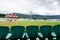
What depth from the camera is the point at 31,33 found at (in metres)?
4.11

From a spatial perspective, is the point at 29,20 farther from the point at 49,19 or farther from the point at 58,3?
the point at 58,3

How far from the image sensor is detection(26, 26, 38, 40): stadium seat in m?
4.11

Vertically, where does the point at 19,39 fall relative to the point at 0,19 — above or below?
below

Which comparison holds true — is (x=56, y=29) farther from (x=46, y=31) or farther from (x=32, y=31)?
(x=32, y=31)

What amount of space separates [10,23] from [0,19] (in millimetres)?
223

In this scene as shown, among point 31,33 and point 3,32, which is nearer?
point 3,32

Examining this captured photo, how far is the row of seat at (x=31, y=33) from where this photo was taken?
401 cm

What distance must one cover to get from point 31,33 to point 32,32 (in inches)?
1.1

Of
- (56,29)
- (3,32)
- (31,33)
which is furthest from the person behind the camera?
(56,29)

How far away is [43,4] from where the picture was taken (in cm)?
441

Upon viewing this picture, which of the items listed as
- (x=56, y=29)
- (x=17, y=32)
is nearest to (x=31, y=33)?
(x=17, y=32)

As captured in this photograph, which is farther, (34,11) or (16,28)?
(34,11)

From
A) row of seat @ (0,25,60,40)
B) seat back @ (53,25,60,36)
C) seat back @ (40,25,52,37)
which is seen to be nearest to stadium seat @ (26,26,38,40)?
row of seat @ (0,25,60,40)

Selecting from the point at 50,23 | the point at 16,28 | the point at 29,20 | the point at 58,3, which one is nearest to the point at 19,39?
the point at 16,28
